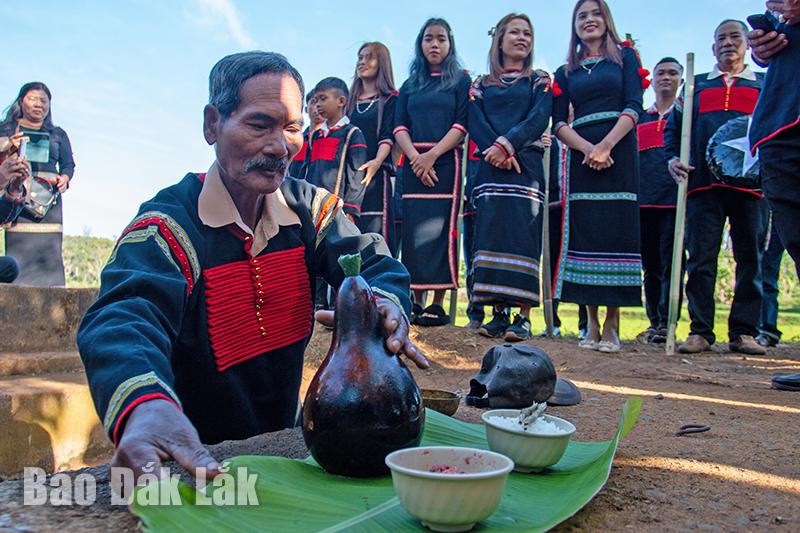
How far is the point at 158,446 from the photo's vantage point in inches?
46.8

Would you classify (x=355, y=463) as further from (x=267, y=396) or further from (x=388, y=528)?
(x=267, y=396)

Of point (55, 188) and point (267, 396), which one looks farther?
point (55, 188)

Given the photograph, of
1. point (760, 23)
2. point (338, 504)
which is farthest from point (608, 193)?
point (338, 504)

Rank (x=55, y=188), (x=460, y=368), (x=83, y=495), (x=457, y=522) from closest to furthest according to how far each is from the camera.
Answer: (x=457, y=522) < (x=83, y=495) < (x=460, y=368) < (x=55, y=188)

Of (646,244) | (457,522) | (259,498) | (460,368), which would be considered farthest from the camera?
(646,244)

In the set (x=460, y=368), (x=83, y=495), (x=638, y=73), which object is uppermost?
(x=638, y=73)

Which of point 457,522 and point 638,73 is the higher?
point 638,73

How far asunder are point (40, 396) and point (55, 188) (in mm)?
4362

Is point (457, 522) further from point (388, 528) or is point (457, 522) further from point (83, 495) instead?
point (83, 495)

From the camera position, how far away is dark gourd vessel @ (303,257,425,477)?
1.47 meters

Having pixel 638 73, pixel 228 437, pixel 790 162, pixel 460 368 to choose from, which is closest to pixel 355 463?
pixel 228 437

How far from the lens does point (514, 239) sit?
5.12 meters

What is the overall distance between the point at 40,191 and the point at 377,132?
11.6ft

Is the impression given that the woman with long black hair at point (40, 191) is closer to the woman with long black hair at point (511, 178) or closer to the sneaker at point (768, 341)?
the woman with long black hair at point (511, 178)
